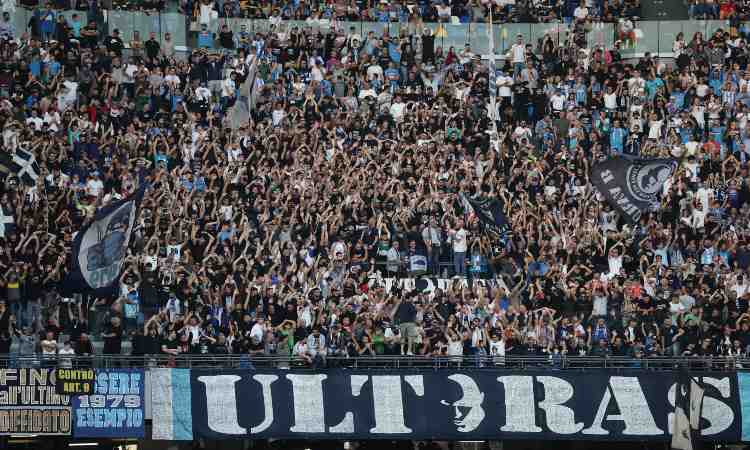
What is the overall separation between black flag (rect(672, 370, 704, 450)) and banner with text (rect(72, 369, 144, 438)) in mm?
9843

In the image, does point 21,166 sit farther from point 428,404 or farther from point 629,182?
point 629,182

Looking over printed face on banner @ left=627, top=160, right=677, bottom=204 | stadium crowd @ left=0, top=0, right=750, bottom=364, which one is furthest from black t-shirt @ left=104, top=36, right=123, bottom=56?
printed face on banner @ left=627, top=160, right=677, bottom=204

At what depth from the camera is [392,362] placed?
27516mm

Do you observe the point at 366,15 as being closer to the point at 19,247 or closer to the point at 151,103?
the point at 151,103

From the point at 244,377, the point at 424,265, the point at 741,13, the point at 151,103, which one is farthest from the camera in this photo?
the point at 741,13

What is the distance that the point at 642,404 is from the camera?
27.2 metres

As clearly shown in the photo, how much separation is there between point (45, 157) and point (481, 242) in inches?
384

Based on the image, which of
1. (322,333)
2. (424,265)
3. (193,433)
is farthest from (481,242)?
(193,433)

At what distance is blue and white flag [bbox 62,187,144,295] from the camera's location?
87.8 ft

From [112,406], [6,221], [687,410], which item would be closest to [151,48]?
[6,221]

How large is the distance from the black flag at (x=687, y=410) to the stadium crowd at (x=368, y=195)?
124 centimetres

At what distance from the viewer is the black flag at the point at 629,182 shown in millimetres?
30391

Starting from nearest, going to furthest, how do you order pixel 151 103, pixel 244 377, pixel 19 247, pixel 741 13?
pixel 244 377
pixel 19 247
pixel 151 103
pixel 741 13

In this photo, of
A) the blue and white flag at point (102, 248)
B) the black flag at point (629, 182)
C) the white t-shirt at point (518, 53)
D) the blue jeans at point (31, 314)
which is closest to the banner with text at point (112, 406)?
the blue and white flag at point (102, 248)
